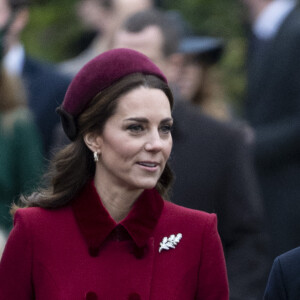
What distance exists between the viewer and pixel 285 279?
4434 mm

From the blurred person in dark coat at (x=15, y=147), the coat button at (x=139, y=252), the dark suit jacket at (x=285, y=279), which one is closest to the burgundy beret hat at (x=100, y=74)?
the coat button at (x=139, y=252)

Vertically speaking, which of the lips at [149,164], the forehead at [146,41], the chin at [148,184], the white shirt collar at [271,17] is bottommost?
the chin at [148,184]

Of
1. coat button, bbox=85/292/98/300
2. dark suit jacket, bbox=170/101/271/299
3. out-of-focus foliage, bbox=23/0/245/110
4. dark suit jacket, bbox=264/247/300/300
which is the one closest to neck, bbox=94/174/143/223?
coat button, bbox=85/292/98/300

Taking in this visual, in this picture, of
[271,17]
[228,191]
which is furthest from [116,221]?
[271,17]

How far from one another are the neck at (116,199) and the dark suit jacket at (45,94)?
8.90 ft

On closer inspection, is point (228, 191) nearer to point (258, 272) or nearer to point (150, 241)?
point (258, 272)

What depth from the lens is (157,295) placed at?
4562 millimetres

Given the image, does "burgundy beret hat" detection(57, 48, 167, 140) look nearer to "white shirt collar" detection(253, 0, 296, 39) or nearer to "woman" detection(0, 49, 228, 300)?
"woman" detection(0, 49, 228, 300)

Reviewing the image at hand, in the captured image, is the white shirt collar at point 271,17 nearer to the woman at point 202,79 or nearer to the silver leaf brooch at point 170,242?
the woman at point 202,79

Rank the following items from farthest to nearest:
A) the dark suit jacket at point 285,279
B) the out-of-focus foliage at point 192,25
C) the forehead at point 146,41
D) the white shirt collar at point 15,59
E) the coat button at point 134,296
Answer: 1. the out-of-focus foliage at point 192,25
2. the white shirt collar at point 15,59
3. the forehead at point 146,41
4. the coat button at point 134,296
5. the dark suit jacket at point 285,279

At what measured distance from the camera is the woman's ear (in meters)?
4.72

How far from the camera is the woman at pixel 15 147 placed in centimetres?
643

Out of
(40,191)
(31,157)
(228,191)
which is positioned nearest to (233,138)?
(228,191)

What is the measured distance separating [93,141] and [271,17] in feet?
13.3
